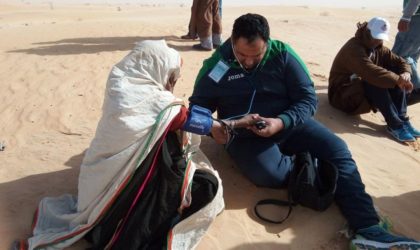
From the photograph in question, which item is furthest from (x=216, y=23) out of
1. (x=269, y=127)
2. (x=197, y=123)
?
(x=197, y=123)

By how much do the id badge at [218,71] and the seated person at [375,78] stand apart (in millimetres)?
1980

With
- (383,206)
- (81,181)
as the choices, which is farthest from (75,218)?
(383,206)

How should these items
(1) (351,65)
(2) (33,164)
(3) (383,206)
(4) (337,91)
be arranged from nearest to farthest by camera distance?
(3) (383,206)
(2) (33,164)
(1) (351,65)
(4) (337,91)

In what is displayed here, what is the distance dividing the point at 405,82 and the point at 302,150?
1.81 m

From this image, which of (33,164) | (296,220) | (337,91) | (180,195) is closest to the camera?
(180,195)

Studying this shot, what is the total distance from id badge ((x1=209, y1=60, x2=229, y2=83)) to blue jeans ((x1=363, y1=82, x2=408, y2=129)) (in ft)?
7.10

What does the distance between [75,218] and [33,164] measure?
4.68ft

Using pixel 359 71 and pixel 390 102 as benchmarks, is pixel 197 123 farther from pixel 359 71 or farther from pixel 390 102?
pixel 390 102

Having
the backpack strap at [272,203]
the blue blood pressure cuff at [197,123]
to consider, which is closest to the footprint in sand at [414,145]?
the backpack strap at [272,203]

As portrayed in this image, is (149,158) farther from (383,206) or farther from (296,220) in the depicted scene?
(383,206)

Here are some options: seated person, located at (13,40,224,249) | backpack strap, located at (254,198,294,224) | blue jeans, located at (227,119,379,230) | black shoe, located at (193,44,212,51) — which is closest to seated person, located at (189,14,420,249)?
blue jeans, located at (227,119,379,230)

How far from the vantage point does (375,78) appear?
473 cm

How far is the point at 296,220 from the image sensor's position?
3393 millimetres

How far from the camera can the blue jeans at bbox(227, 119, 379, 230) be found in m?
3.26
